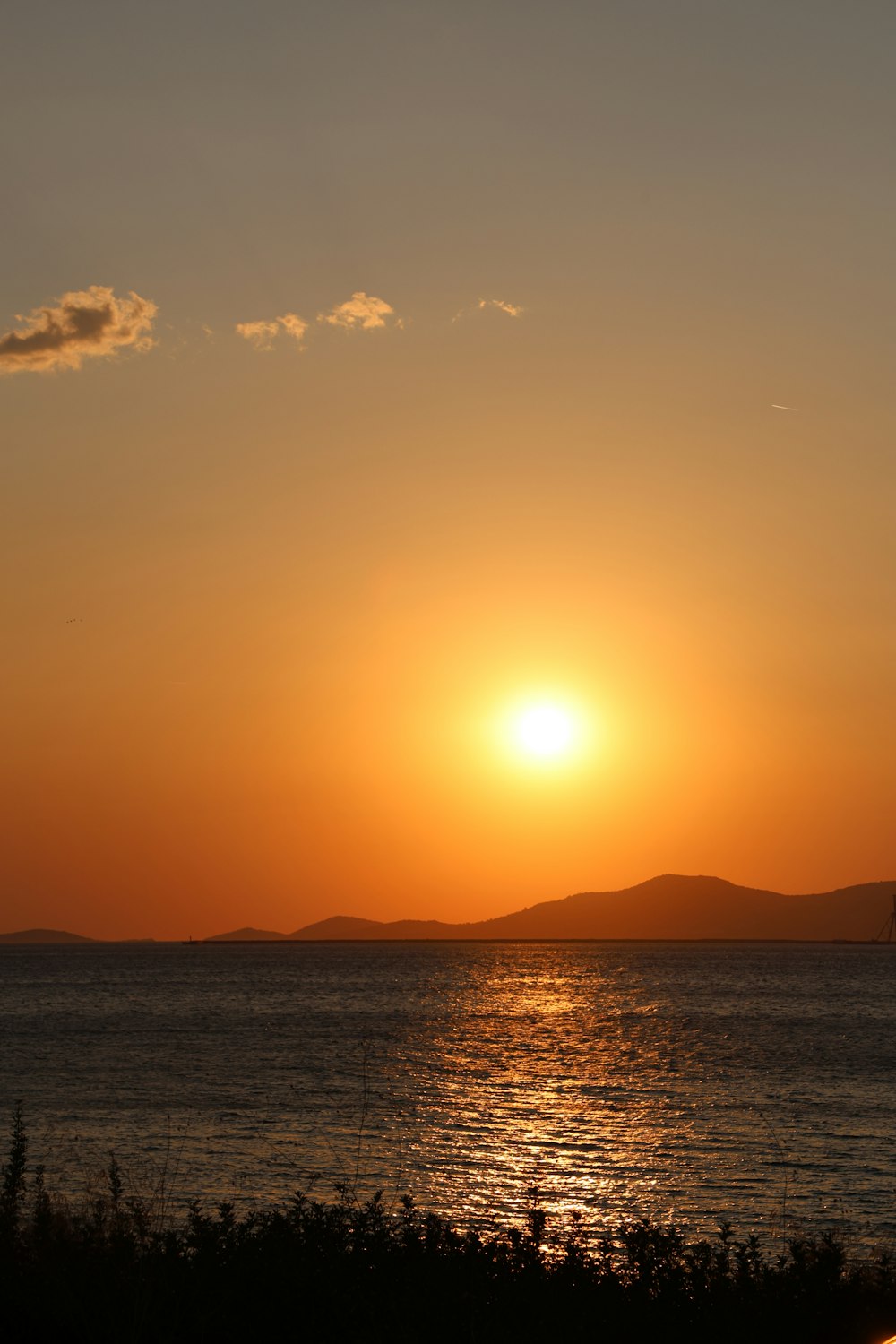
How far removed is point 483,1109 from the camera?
57.4 meters

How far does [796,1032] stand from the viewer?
110 meters

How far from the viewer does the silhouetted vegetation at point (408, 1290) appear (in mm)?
13664

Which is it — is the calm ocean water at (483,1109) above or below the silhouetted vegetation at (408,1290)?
below

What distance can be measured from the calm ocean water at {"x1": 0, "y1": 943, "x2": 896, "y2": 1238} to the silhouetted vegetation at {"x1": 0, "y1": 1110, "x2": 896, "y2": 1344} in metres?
18.8

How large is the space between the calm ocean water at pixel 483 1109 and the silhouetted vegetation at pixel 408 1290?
18.8 meters

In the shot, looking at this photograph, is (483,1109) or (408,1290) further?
(483,1109)

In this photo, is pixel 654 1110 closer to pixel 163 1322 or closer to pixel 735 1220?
pixel 735 1220

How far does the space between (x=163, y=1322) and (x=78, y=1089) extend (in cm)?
5280

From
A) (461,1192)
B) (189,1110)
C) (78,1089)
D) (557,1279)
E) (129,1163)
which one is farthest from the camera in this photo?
(78,1089)

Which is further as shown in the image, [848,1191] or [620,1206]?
[848,1191]

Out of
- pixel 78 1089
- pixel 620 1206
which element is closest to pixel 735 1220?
pixel 620 1206

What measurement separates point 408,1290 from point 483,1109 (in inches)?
1785

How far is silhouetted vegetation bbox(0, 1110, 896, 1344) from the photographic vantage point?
13.7 m

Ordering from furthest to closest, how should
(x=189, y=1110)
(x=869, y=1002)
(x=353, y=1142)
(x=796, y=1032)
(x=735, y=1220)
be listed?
(x=869, y=1002)
(x=796, y=1032)
(x=189, y=1110)
(x=353, y=1142)
(x=735, y=1220)
